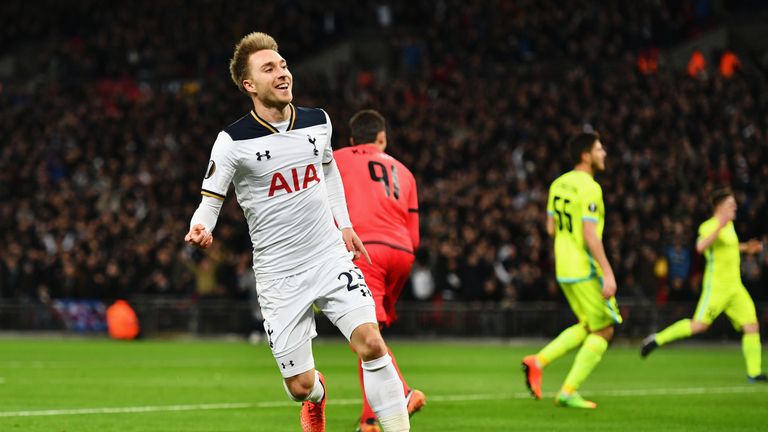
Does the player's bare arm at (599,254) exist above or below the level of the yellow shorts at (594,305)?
above

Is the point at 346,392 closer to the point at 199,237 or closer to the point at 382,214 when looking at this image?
the point at 382,214

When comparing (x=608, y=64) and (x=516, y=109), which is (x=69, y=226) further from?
(x=608, y=64)

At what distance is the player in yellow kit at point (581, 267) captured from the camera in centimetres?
1218

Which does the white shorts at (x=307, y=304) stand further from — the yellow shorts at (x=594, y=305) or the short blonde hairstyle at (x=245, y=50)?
the yellow shorts at (x=594, y=305)

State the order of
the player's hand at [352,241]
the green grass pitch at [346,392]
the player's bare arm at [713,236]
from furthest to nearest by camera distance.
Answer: the player's bare arm at [713,236] → the green grass pitch at [346,392] → the player's hand at [352,241]

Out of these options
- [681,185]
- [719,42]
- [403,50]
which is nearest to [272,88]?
[681,185]

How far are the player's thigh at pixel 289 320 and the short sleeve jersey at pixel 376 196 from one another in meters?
2.32

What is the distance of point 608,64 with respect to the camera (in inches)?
1251

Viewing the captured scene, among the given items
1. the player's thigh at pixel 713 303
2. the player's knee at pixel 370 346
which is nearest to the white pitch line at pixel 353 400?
the player's thigh at pixel 713 303

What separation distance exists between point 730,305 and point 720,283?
0.29 m

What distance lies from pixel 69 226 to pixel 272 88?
2712cm

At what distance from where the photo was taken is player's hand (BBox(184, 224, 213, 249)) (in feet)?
23.1

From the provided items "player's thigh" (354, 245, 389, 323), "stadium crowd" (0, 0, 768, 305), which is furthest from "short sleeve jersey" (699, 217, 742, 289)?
"stadium crowd" (0, 0, 768, 305)

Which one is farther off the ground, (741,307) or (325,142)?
(325,142)
